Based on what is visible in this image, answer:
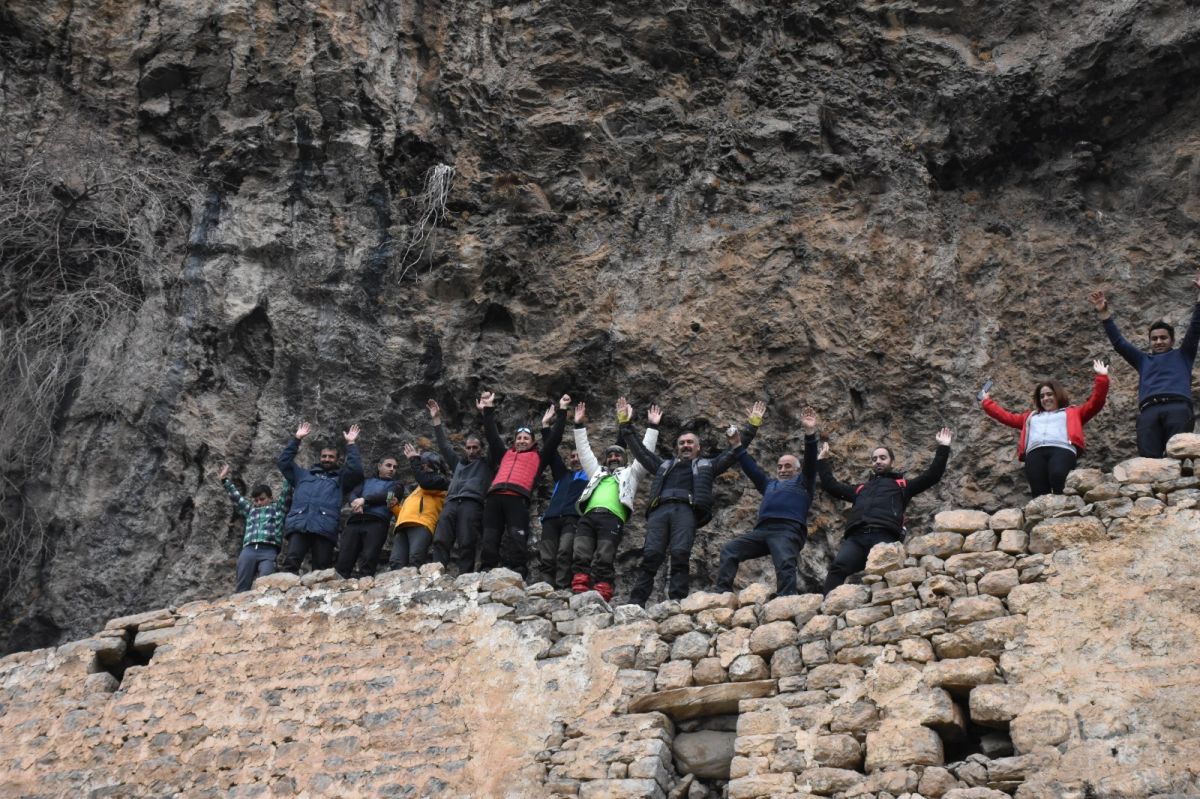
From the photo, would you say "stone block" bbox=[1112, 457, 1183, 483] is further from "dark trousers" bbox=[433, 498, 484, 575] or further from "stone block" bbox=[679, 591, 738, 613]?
"dark trousers" bbox=[433, 498, 484, 575]

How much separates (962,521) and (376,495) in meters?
4.84

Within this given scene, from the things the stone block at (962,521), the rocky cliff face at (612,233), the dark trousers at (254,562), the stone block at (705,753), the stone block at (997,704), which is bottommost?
the stone block at (705,753)

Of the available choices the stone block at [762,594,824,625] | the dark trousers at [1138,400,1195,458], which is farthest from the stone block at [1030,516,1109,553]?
the dark trousers at [1138,400,1195,458]

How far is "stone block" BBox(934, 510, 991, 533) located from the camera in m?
7.72

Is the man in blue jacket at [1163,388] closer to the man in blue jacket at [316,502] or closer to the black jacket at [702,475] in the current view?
the black jacket at [702,475]

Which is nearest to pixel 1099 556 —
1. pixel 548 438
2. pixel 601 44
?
pixel 548 438

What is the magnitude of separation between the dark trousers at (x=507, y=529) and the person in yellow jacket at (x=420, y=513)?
22.1 inches

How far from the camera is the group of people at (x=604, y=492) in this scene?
883cm

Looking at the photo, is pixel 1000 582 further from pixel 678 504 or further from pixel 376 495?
pixel 376 495

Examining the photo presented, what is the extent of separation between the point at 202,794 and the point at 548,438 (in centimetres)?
345

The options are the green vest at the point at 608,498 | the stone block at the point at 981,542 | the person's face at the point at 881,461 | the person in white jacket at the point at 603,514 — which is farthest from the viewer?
the green vest at the point at 608,498

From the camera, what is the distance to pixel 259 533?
36.1 ft

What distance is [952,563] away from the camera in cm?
762

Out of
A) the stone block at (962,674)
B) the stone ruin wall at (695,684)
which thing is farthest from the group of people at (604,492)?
the stone block at (962,674)
